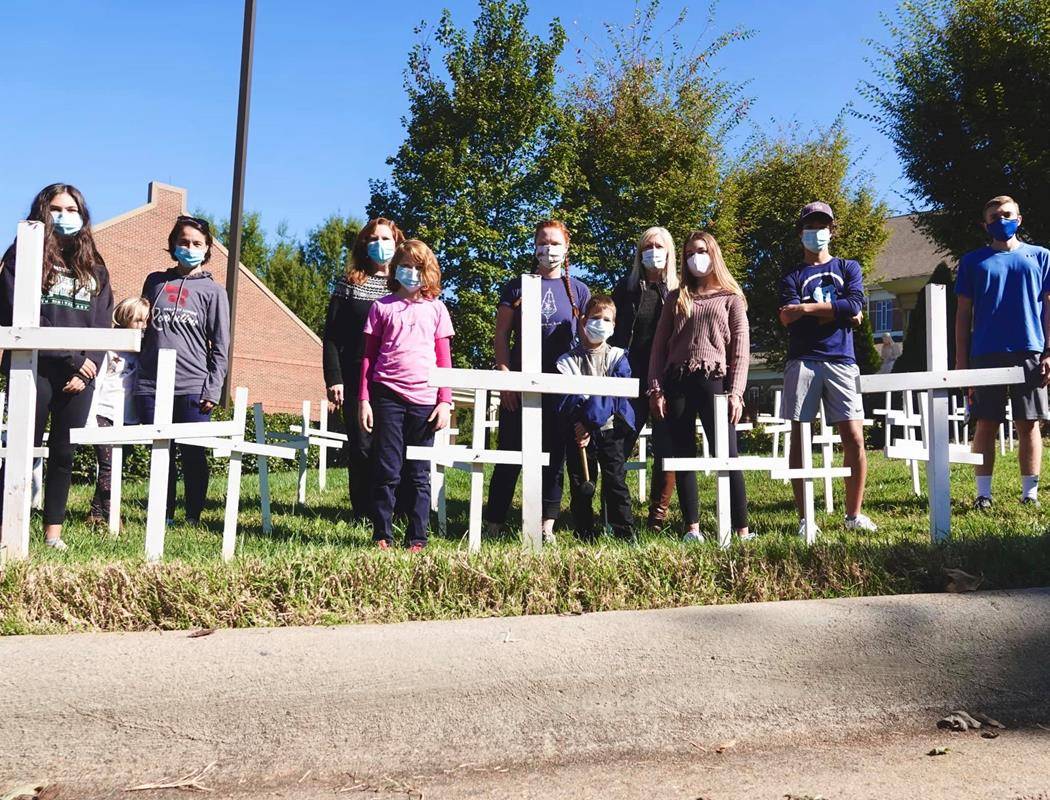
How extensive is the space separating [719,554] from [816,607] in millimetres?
574

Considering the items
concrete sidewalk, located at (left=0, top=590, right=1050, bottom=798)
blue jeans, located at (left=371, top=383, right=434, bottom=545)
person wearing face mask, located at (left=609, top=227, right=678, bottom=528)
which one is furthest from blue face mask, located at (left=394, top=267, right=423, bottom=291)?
concrete sidewalk, located at (left=0, top=590, right=1050, bottom=798)

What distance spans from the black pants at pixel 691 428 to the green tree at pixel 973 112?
44.4ft

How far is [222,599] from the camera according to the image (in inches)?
115

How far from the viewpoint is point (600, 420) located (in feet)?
15.9

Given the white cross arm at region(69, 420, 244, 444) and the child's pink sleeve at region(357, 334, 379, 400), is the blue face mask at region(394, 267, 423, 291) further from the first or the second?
the white cross arm at region(69, 420, 244, 444)

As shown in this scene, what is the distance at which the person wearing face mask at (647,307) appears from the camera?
534cm

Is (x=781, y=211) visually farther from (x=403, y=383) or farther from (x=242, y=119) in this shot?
(x=403, y=383)

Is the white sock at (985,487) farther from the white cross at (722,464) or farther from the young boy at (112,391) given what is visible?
the young boy at (112,391)

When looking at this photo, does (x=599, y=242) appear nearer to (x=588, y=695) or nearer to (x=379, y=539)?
(x=379, y=539)

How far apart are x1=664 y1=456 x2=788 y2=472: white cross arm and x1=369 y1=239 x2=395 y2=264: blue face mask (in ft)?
7.15

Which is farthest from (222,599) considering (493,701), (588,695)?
(588,695)

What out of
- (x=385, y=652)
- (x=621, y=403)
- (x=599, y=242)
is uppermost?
(x=599, y=242)

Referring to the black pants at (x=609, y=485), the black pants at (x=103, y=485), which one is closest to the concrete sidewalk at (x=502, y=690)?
the black pants at (x=609, y=485)

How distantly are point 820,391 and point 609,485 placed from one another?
1.33 m
